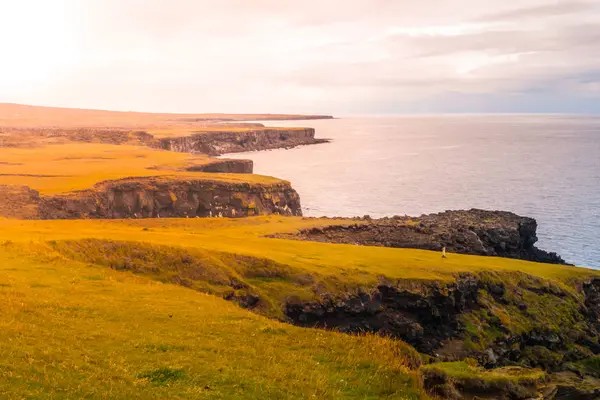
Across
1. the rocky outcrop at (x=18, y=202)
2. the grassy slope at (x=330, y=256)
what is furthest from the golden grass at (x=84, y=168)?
the grassy slope at (x=330, y=256)

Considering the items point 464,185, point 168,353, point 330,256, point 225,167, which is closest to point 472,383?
point 168,353

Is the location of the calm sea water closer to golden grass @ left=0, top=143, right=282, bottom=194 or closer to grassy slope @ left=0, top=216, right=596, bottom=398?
golden grass @ left=0, top=143, right=282, bottom=194

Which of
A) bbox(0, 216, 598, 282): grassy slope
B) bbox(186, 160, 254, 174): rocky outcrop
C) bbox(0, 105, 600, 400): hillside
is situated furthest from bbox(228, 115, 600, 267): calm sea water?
bbox(0, 216, 598, 282): grassy slope

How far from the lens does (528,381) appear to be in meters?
14.9

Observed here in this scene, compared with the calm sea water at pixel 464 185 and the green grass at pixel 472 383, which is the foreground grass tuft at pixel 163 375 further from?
the calm sea water at pixel 464 185

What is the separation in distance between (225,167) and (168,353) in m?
93.2

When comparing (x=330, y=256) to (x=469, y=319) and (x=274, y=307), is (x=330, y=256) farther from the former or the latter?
(x=274, y=307)

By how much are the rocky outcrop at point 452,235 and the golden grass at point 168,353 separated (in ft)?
103

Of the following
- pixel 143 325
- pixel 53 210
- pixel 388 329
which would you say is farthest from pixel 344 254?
pixel 53 210

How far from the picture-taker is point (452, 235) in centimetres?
5741

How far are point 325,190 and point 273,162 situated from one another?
5590cm

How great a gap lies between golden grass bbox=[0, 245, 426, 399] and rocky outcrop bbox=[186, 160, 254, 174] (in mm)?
72510

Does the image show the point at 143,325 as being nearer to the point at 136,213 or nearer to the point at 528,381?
the point at 528,381

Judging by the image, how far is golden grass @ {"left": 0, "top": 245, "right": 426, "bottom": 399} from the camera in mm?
12414
